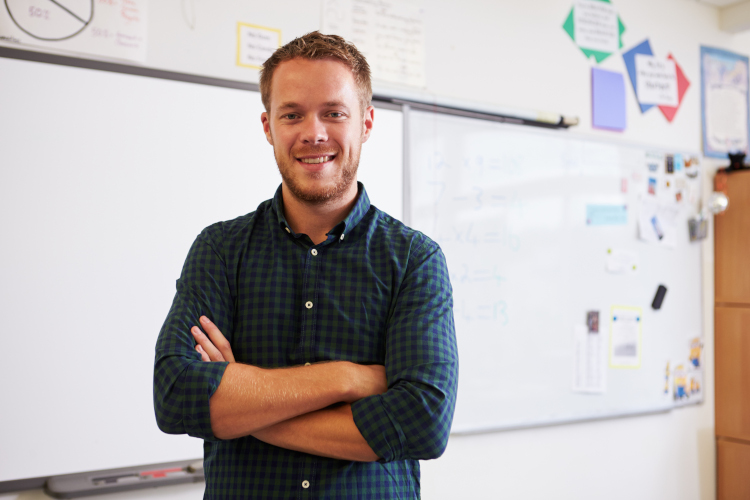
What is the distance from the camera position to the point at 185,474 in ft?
5.82

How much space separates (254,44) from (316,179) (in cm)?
108

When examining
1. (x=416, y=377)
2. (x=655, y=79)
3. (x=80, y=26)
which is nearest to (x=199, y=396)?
(x=416, y=377)

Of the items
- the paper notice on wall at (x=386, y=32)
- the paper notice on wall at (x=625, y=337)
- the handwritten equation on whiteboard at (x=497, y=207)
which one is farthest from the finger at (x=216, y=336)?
the paper notice on wall at (x=625, y=337)

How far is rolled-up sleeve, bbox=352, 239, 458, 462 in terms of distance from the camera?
100 cm

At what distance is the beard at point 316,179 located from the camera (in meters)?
1.12

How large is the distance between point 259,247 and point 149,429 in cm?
89

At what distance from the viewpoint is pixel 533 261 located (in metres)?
2.49

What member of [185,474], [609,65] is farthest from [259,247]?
[609,65]

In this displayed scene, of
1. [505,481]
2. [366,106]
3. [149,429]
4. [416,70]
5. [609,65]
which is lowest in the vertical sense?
[505,481]

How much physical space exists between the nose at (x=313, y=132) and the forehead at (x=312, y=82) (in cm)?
3

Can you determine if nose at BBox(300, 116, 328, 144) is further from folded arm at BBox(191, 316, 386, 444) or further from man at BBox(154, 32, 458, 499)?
folded arm at BBox(191, 316, 386, 444)

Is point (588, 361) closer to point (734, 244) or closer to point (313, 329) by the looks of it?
→ point (734, 244)

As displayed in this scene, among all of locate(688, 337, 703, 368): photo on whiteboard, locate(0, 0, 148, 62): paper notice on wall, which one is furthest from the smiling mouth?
locate(688, 337, 703, 368): photo on whiteboard

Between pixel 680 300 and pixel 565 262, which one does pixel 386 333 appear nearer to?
pixel 565 262
